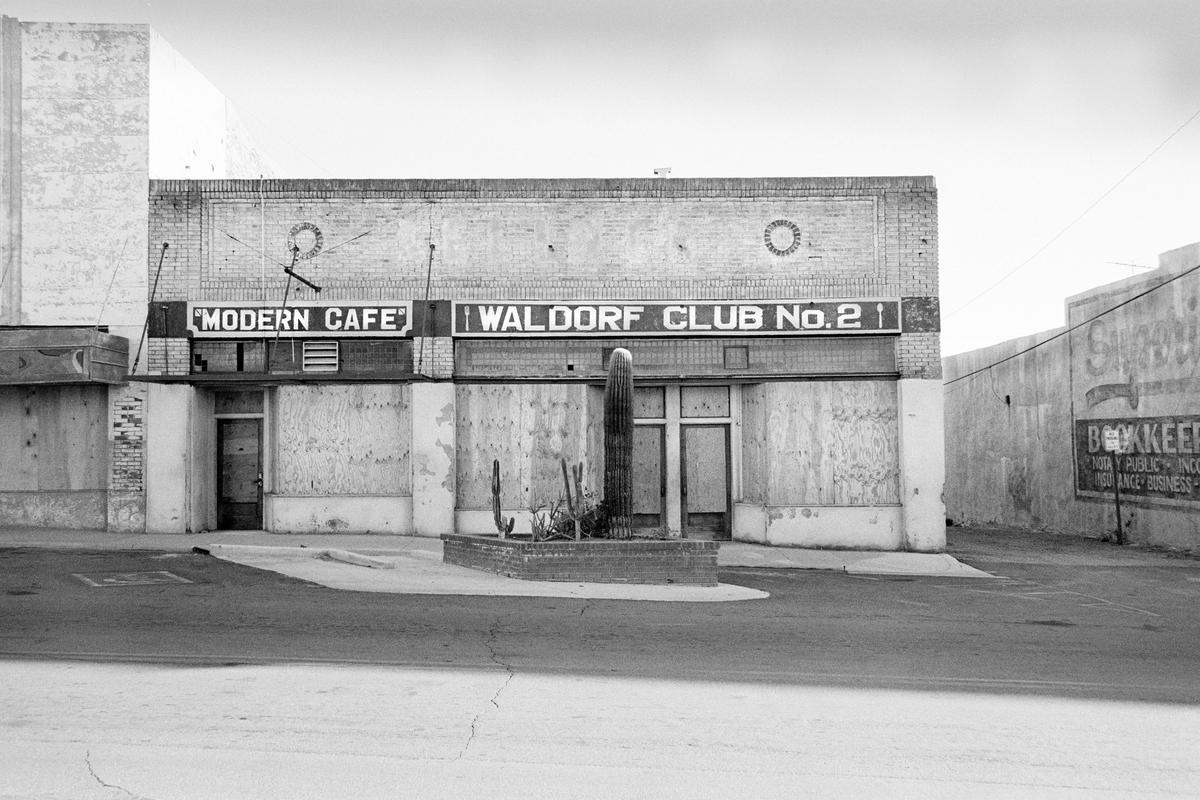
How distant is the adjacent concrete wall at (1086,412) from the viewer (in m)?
19.5

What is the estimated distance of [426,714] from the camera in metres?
6.50

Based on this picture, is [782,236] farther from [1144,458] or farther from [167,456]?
[167,456]

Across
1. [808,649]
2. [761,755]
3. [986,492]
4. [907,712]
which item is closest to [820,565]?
[808,649]

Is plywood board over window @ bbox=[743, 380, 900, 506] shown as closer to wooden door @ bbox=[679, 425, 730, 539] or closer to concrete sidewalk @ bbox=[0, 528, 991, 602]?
wooden door @ bbox=[679, 425, 730, 539]

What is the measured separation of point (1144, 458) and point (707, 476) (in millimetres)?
9011

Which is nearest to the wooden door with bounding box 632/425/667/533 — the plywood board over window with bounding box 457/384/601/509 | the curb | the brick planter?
the plywood board over window with bounding box 457/384/601/509

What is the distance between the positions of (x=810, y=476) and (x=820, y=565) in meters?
2.36

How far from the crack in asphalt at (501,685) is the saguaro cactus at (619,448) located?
3935 millimetres

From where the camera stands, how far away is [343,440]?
1842 centimetres

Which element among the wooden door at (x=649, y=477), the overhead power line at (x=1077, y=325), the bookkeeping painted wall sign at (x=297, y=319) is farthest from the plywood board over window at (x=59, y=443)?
the overhead power line at (x=1077, y=325)

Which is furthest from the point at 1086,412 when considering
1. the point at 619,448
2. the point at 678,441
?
the point at 619,448

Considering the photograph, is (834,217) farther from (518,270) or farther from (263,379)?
(263,379)

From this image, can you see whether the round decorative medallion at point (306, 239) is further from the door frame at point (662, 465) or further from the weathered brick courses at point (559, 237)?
the door frame at point (662, 465)

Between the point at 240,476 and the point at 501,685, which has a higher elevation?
the point at 240,476
